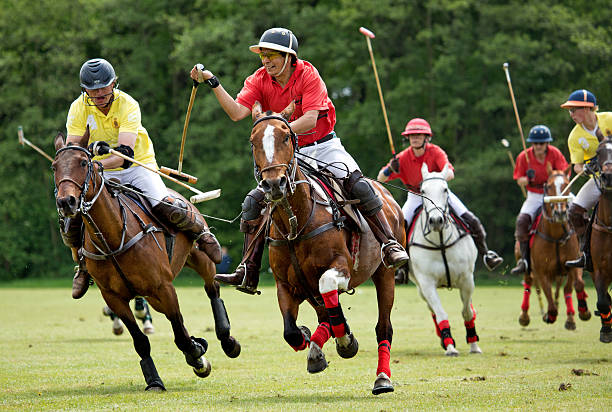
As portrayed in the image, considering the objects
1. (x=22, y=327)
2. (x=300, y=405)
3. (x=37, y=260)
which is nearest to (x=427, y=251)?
(x=300, y=405)

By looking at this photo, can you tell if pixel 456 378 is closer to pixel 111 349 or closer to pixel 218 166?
pixel 111 349

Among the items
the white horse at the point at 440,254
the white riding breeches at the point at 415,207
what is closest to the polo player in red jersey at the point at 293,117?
the white horse at the point at 440,254

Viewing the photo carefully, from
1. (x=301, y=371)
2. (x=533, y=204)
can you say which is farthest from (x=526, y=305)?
(x=301, y=371)

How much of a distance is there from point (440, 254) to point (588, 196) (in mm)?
2136

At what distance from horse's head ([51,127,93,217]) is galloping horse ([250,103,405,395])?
64.5 inches

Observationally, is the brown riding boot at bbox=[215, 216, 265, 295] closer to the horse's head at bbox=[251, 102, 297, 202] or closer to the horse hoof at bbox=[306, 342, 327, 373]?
the horse hoof at bbox=[306, 342, 327, 373]

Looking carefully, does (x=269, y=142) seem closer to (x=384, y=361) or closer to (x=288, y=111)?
(x=288, y=111)

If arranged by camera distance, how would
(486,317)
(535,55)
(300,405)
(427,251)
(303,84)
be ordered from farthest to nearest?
(535,55) < (486,317) < (427,251) < (303,84) < (300,405)

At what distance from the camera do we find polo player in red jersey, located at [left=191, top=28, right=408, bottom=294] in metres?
7.90

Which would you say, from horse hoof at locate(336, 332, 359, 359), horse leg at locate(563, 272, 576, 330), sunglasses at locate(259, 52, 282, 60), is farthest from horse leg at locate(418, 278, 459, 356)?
sunglasses at locate(259, 52, 282, 60)

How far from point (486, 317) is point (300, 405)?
38.8 ft

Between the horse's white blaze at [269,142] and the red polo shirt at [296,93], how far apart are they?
2.97ft

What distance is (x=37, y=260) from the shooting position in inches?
1549

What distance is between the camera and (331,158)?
8656mm
